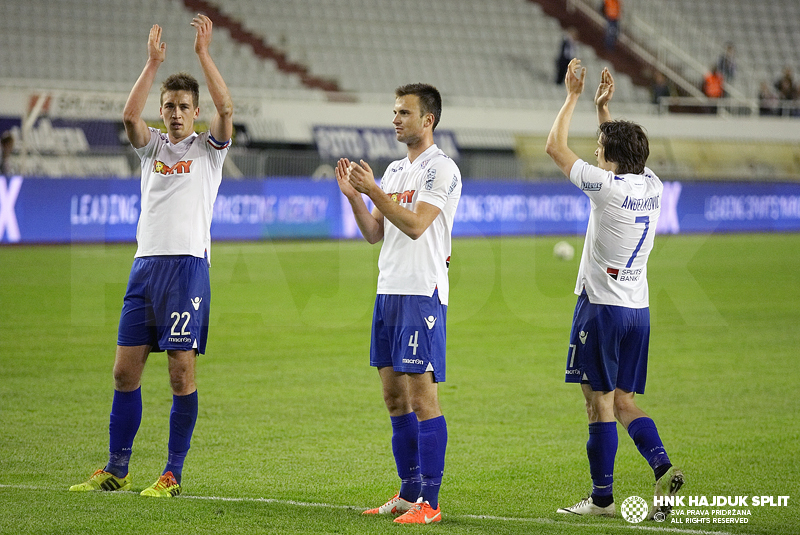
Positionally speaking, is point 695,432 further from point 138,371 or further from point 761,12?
point 761,12

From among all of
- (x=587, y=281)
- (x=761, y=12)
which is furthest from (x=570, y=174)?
(x=761, y=12)

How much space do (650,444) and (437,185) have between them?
6.15ft

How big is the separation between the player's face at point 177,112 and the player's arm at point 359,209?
3.44ft

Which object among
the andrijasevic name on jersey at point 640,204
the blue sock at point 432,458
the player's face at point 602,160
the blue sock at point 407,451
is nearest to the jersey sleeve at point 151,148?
the blue sock at point 407,451

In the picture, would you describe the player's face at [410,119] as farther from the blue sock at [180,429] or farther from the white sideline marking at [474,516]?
the white sideline marking at [474,516]

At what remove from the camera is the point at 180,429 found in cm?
566

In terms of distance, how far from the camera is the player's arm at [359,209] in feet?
16.7

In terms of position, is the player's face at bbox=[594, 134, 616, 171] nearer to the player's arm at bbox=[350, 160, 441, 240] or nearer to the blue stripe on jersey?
the player's arm at bbox=[350, 160, 441, 240]

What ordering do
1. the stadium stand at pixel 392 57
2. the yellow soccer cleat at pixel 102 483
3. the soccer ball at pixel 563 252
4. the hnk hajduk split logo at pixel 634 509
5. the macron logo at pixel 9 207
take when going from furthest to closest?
the stadium stand at pixel 392 57 → the soccer ball at pixel 563 252 → the macron logo at pixel 9 207 → the yellow soccer cleat at pixel 102 483 → the hnk hajduk split logo at pixel 634 509

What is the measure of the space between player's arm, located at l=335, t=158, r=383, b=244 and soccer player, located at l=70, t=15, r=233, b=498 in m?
0.89

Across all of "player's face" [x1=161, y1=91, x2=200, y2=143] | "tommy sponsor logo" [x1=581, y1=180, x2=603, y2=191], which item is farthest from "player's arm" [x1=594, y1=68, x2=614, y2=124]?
"player's face" [x1=161, y1=91, x2=200, y2=143]

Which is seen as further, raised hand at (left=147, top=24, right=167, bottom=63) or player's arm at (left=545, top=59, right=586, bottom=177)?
raised hand at (left=147, top=24, right=167, bottom=63)

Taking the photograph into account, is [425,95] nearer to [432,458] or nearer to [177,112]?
[177,112]

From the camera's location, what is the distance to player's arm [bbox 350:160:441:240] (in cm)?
493
